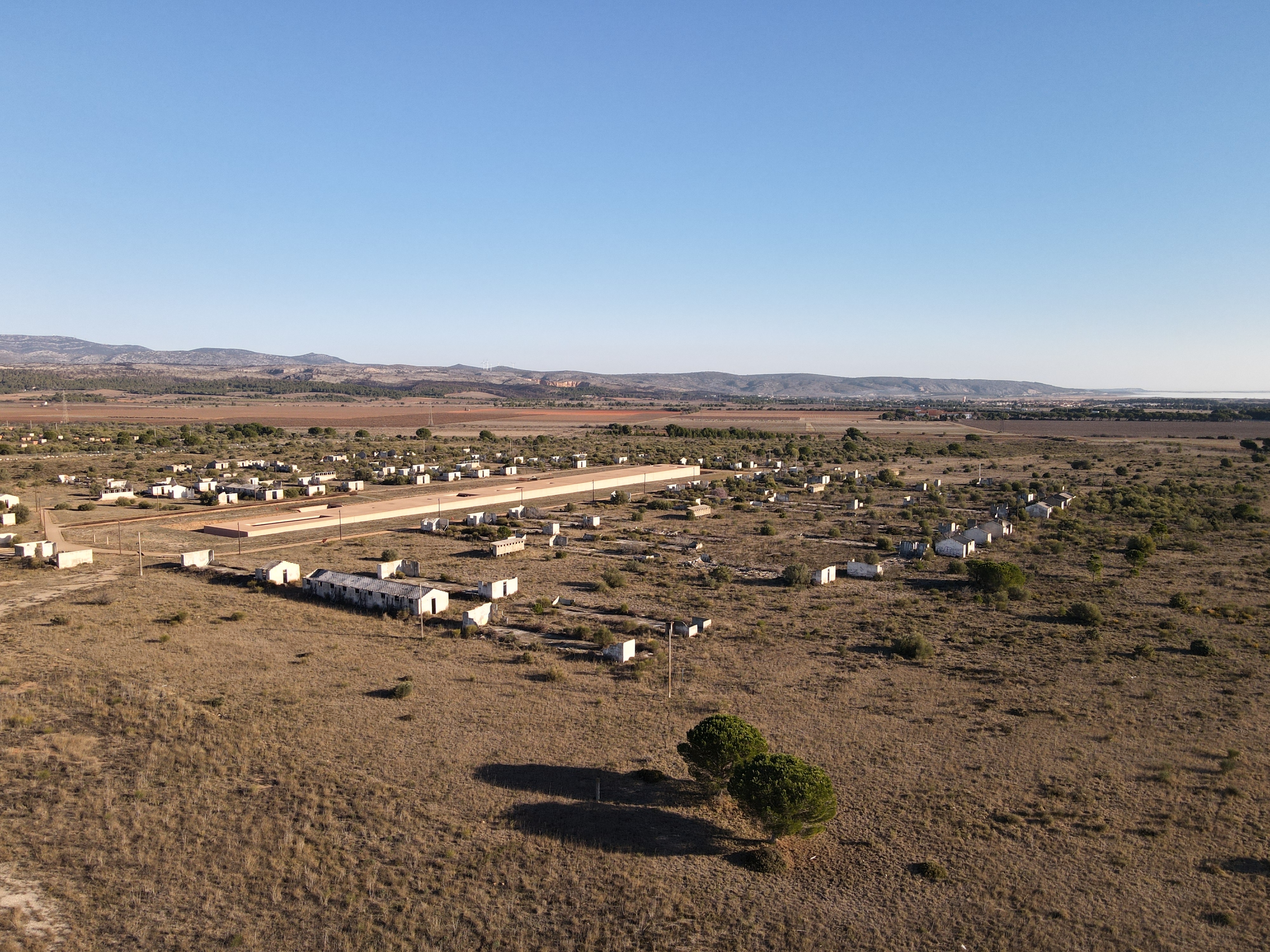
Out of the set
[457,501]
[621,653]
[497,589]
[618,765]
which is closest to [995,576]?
[621,653]

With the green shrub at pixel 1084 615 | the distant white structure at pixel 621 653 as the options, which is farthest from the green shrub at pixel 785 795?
the green shrub at pixel 1084 615

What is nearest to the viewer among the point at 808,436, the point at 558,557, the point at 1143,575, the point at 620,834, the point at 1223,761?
the point at 620,834

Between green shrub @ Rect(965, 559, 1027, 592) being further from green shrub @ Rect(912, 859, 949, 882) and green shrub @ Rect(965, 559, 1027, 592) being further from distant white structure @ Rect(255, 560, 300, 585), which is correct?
distant white structure @ Rect(255, 560, 300, 585)

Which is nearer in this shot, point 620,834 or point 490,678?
point 620,834

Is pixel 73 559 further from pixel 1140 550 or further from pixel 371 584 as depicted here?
pixel 1140 550

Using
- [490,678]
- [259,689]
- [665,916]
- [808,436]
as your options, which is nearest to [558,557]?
[490,678]

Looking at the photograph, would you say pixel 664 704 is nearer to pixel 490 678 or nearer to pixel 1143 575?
pixel 490 678

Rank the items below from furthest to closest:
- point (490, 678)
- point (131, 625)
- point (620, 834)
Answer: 1. point (131, 625)
2. point (490, 678)
3. point (620, 834)
